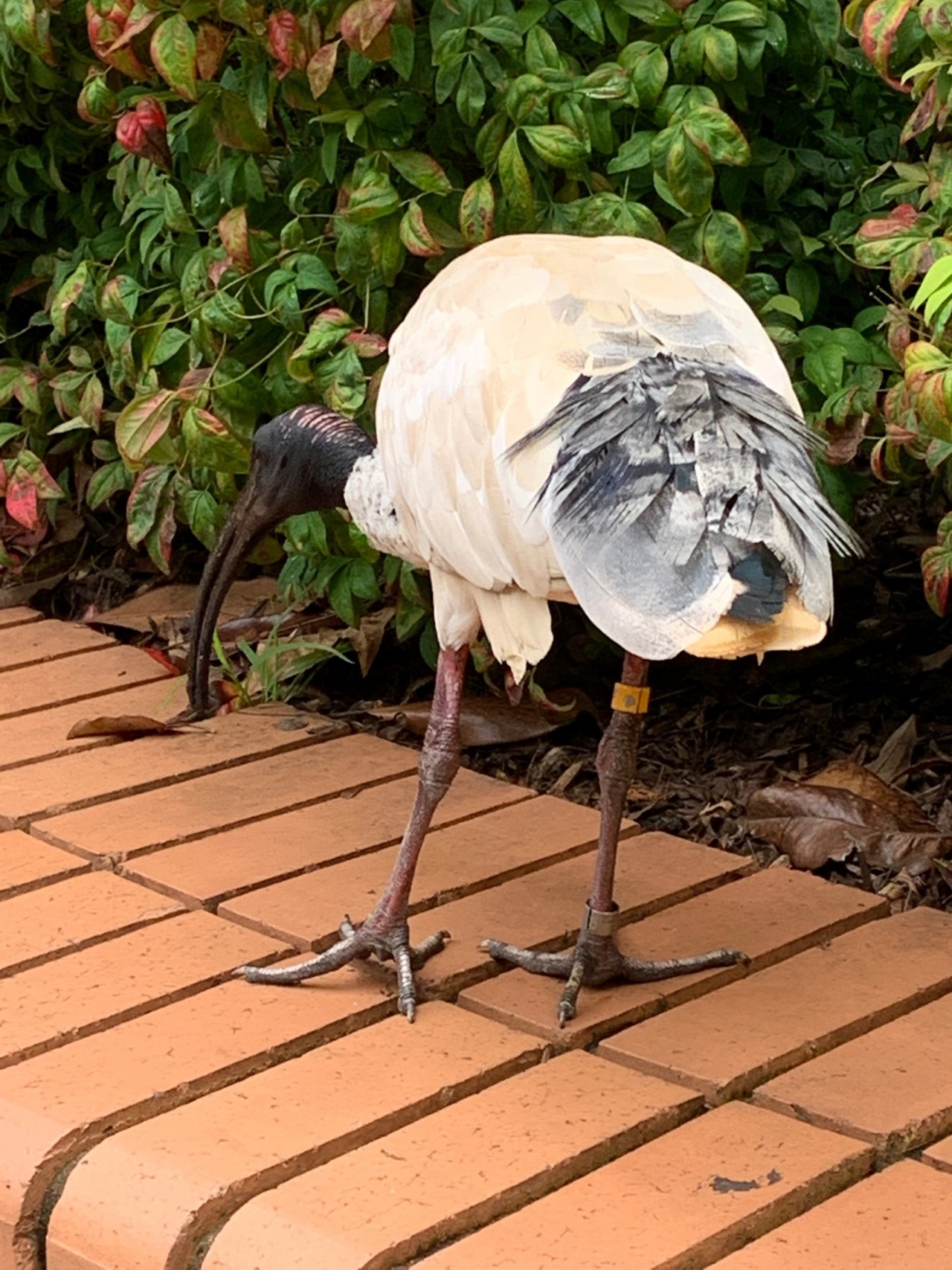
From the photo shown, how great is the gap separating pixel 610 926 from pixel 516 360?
0.87 m

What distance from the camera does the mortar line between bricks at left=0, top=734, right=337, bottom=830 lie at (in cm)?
376

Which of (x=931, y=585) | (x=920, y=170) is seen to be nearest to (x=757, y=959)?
(x=931, y=585)

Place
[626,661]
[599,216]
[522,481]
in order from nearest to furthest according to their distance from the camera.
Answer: [522,481] → [626,661] → [599,216]

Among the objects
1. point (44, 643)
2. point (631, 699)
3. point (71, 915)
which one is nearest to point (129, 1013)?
point (71, 915)

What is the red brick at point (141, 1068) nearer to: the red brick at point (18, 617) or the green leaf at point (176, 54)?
the green leaf at point (176, 54)

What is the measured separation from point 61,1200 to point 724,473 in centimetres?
125

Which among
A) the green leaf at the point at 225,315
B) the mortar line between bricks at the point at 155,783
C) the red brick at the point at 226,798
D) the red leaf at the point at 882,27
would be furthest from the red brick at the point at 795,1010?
the green leaf at the point at 225,315

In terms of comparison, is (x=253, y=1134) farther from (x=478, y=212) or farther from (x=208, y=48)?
(x=208, y=48)

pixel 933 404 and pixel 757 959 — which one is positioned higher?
pixel 933 404

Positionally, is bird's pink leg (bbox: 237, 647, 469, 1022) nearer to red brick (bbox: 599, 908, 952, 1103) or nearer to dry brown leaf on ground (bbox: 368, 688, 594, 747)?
red brick (bbox: 599, 908, 952, 1103)

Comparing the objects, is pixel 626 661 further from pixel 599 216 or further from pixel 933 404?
pixel 599 216

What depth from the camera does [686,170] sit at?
3.56m

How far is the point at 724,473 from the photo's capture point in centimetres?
271

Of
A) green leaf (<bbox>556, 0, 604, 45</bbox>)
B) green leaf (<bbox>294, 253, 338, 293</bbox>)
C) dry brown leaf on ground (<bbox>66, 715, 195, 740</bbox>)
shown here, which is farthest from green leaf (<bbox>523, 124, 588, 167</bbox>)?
dry brown leaf on ground (<bbox>66, 715, 195, 740</bbox>)
